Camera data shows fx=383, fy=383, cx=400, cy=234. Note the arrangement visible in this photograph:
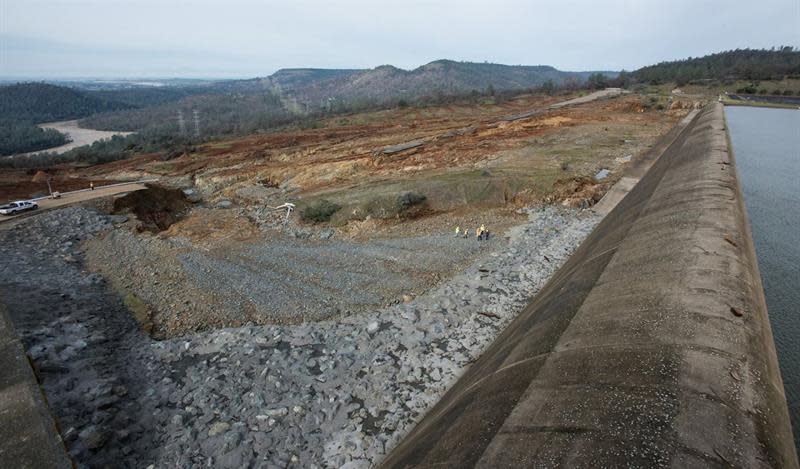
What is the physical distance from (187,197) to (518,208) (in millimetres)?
22768

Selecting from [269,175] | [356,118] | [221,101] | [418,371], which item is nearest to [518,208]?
[418,371]

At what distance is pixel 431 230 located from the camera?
18391 millimetres

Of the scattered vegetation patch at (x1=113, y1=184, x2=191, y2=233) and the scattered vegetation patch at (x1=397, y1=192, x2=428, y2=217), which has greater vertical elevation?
the scattered vegetation patch at (x1=397, y1=192, x2=428, y2=217)

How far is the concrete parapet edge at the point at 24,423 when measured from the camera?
6.53 meters

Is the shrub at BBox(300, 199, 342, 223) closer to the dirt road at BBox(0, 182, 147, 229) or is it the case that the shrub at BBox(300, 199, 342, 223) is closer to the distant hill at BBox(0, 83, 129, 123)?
the dirt road at BBox(0, 182, 147, 229)

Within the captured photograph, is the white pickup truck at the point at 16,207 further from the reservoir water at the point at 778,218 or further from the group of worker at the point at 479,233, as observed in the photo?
the reservoir water at the point at 778,218

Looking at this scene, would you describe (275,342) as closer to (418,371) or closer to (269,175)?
(418,371)

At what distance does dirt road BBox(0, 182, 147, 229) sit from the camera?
21.4 meters

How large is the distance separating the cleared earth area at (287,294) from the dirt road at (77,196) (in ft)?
5.66

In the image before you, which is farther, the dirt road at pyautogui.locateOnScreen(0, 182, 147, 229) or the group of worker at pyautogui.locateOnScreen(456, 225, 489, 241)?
the dirt road at pyautogui.locateOnScreen(0, 182, 147, 229)

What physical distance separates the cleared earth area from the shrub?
98 mm

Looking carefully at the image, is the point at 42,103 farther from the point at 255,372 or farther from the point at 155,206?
the point at 255,372

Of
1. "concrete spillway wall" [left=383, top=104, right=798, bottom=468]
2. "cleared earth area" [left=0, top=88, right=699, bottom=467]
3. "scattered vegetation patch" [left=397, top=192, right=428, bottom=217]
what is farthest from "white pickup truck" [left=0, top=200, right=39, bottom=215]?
"concrete spillway wall" [left=383, top=104, right=798, bottom=468]

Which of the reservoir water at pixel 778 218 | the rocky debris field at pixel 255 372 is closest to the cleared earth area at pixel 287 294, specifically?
the rocky debris field at pixel 255 372
